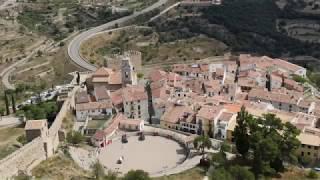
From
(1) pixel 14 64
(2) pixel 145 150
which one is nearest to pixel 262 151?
(2) pixel 145 150

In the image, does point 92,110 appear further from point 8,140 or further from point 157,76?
point 8,140

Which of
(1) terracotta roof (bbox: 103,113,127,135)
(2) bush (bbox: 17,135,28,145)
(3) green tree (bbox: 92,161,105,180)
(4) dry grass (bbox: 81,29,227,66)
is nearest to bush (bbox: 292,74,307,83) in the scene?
(1) terracotta roof (bbox: 103,113,127,135)

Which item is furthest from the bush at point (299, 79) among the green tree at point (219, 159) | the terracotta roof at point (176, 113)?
the green tree at point (219, 159)

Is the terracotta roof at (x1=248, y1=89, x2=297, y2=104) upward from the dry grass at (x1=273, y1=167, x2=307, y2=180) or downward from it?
upward

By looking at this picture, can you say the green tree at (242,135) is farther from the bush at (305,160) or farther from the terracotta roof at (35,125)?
the terracotta roof at (35,125)

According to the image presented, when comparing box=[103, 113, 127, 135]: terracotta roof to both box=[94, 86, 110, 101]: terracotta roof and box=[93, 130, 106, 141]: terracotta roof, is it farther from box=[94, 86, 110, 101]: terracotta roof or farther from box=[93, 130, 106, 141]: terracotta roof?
box=[94, 86, 110, 101]: terracotta roof
